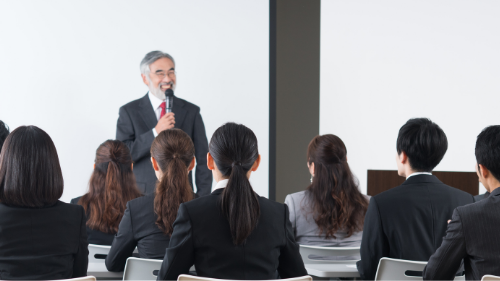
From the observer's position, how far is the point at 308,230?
8.48 feet

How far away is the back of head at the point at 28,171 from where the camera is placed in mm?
1647

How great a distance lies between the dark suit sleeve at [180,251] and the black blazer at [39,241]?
426 millimetres

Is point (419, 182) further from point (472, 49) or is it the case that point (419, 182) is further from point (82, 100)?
point (472, 49)

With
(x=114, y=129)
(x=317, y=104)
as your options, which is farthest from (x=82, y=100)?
(x=317, y=104)

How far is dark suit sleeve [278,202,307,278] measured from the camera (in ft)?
5.32

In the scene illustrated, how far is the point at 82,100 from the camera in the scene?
4.50m

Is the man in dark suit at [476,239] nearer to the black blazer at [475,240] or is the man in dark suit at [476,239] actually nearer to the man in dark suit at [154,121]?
the black blazer at [475,240]

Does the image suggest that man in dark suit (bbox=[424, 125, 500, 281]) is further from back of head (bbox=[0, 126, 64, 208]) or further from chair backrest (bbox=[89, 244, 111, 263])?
chair backrest (bbox=[89, 244, 111, 263])

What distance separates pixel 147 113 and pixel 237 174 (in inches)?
118

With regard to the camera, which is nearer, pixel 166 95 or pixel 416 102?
pixel 166 95

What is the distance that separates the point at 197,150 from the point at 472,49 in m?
3.45

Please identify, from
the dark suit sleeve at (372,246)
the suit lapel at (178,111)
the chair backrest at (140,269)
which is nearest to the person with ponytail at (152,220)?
the chair backrest at (140,269)

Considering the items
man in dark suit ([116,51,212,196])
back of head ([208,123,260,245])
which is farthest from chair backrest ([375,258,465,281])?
man in dark suit ([116,51,212,196])

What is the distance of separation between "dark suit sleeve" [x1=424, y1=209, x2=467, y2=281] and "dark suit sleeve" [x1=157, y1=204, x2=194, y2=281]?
2.67 ft
